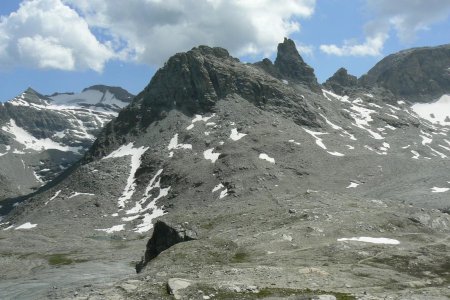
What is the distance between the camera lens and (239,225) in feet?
274

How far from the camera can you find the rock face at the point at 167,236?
61906 millimetres

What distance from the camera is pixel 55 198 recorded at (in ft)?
584

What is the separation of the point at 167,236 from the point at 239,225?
22824 mm

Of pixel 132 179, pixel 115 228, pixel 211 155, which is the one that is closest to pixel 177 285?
A: pixel 115 228

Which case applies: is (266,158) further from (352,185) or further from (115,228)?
(115,228)

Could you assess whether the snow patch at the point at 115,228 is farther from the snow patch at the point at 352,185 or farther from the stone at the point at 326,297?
the stone at the point at 326,297

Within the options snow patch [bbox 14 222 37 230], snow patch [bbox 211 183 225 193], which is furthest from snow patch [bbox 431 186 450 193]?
snow patch [bbox 14 222 37 230]

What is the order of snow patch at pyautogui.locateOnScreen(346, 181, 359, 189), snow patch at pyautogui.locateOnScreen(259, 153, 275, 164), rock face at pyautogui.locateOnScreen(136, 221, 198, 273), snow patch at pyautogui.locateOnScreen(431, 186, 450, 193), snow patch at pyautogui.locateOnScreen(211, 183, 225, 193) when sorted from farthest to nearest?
snow patch at pyautogui.locateOnScreen(259, 153, 275, 164)
snow patch at pyautogui.locateOnScreen(211, 183, 225, 193)
snow patch at pyautogui.locateOnScreen(346, 181, 359, 189)
snow patch at pyautogui.locateOnScreen(431, 186, 450, 193)
rock face at pyautogui.locateOnScreen(136, 221, 198, 273)

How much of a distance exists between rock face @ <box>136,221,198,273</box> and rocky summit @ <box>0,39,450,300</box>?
0.57 feet

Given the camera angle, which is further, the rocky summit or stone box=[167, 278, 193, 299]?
the rocky summit

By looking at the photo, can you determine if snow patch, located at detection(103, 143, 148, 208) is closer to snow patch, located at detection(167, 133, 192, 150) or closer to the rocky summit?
the rocky summit

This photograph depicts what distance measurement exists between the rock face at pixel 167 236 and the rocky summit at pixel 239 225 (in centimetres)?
17

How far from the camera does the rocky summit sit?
126ft

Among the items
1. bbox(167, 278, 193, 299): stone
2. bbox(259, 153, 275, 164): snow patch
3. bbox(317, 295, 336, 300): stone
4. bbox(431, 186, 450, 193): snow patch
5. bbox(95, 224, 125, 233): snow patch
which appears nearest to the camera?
bbox(317, 295, 336, 300): stone
